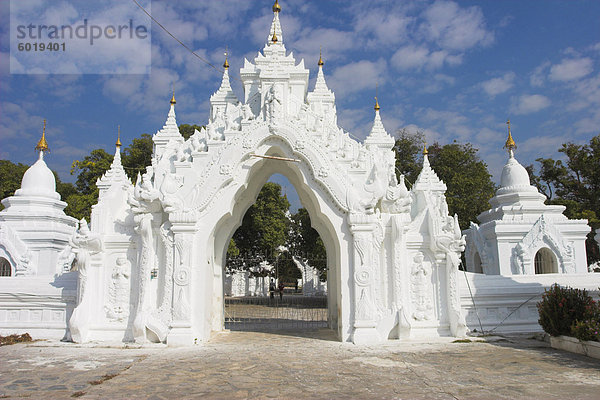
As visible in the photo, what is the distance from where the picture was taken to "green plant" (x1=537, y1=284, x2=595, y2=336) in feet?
33.3

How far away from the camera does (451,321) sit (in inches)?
466

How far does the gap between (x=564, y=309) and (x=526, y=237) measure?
10.8 meters

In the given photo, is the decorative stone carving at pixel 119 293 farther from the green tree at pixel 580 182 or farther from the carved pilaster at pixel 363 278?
the green tree at pixel 580 182

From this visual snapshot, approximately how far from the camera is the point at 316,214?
42.2 feet

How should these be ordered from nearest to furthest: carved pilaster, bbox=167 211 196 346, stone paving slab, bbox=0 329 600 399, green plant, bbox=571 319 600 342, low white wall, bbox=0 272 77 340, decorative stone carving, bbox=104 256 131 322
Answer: stone paving slab, bbox=0 329 600 399 → green plant, bbox=571 319 600 342 → carved pilaster, bbox=167 211 196 346 → decorative stone carving, bbox=104 256 131 322 → low white wall, bbox=0 272 77 340

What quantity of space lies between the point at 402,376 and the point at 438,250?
4.89 meters

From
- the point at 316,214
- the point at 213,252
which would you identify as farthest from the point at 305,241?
the point at 316,214

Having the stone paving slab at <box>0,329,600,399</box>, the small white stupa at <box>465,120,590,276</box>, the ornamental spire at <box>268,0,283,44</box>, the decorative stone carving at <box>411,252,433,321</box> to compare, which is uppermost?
the ornamental spire at <box>268,0,283,44</box>

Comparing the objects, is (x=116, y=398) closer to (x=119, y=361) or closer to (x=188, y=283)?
(x=119, y=361)

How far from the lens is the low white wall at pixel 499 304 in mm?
12719

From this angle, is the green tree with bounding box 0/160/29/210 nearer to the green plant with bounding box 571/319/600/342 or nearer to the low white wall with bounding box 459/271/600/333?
the low white wall with bounding box 459/271/600/333

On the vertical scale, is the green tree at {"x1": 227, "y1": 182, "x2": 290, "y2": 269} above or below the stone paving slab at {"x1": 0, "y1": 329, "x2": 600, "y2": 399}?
above

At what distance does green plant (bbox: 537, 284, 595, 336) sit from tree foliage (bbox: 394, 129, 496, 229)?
13.2 m

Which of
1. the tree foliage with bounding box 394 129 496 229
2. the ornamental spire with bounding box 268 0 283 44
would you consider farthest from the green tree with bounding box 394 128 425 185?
the ornamental spire with bounding box 268 0 283 44
